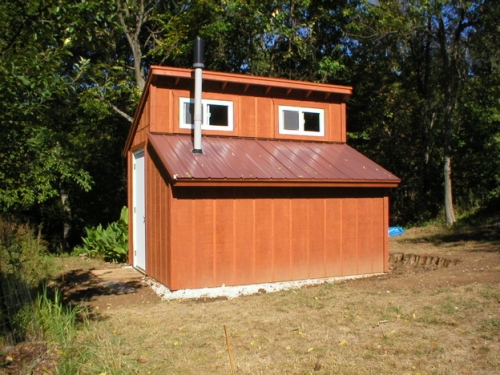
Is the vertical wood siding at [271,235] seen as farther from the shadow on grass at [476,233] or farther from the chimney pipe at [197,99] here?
the shadow on grass at [476,233]

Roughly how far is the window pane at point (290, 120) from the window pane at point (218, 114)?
1431 mm

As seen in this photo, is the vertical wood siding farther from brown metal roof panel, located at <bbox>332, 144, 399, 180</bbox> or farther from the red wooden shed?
brown metal roof panel, located at <bbox>332, 144, 399, 180</bbox>

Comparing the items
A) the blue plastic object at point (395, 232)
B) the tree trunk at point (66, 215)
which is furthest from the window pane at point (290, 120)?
the tree trunk at point (66, 215)

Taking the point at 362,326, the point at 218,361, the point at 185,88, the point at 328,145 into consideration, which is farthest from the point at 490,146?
the point at 218,361

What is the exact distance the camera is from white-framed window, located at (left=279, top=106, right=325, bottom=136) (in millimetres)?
11281

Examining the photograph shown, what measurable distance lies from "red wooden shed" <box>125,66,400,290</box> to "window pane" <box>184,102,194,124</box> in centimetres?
2

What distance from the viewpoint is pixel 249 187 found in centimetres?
923

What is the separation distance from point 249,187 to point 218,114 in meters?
2.20

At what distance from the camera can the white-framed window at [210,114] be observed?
10.3m

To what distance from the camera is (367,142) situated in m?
23.5

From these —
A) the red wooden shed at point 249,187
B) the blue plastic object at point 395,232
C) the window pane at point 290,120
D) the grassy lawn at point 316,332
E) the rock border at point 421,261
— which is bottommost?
the blue plastic object at point 395,232

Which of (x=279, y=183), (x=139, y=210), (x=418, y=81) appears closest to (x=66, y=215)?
(x=139, y=210)

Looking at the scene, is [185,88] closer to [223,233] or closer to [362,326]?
[223,233]

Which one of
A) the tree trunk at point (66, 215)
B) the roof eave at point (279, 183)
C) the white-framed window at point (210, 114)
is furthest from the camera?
the tree trunk at point (66, 215)
